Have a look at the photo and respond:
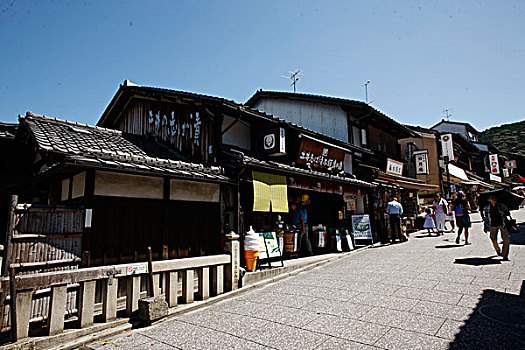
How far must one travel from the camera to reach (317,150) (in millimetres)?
12836

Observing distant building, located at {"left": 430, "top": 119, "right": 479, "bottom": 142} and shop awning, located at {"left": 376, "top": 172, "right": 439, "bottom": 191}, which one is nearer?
shop awning, located at {"left": 376, "top": 172, "right": 439, "bottom": 191}

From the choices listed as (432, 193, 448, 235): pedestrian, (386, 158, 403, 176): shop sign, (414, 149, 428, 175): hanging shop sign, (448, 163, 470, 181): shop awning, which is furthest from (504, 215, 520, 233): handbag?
(448, 163, 470, 181): shop awning

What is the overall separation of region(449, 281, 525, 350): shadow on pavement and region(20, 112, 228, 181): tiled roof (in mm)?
5922

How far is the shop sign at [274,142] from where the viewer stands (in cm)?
1066

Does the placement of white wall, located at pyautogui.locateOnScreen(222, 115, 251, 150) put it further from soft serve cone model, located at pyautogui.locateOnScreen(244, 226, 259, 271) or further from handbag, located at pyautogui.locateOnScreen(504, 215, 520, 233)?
handbag, located at pyautogui.locateOnScreen(504, 215, 520, 233)

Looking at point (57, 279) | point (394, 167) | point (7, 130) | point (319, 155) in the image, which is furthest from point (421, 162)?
point (7, 130)

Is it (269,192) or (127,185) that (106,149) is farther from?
(269,192)

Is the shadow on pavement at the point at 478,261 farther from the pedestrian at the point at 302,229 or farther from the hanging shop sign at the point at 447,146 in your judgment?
the hanging shop sign at the point at 447,146

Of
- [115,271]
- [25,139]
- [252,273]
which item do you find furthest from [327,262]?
[25,139]

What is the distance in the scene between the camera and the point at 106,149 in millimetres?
7898

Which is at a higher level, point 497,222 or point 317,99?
point 317,99

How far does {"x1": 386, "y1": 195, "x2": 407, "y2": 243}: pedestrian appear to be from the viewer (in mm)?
13750

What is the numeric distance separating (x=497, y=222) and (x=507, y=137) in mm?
64855

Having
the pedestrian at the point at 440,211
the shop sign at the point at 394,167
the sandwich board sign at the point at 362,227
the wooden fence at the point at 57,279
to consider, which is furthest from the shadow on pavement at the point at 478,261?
the shop sign at the point at 394,167
